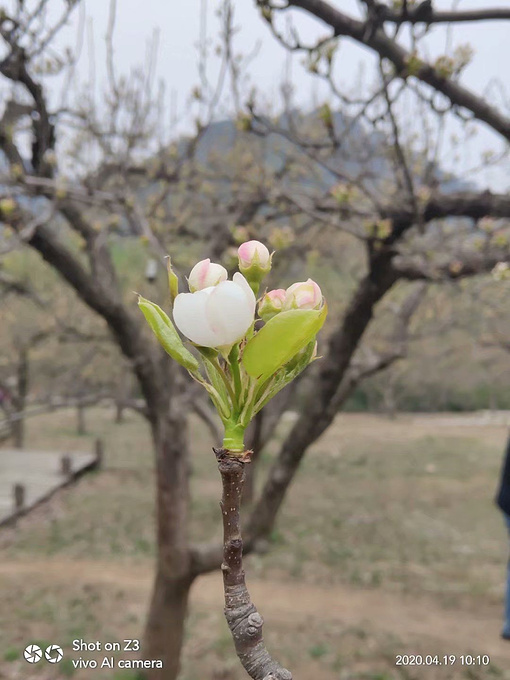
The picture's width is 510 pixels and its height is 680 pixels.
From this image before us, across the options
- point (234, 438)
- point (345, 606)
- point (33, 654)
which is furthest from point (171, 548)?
point (234, 438)

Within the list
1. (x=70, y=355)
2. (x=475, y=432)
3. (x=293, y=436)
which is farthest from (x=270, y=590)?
(x=475, y=432)

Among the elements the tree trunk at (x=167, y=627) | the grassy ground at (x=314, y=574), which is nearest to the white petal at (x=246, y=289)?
the tree trunk at (x=167, y=627)

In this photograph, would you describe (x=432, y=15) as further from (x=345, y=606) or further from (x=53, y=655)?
(x=345, y=606)

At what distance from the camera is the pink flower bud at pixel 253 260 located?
0.73 m

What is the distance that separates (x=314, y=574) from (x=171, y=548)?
13.4ft

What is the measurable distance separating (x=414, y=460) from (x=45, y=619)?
10.6 meters

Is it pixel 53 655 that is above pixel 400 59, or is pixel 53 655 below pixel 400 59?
below

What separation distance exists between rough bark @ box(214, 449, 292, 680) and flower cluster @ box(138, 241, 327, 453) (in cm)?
3

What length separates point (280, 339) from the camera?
2.12 ft

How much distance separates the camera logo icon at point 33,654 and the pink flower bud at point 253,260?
505 cm

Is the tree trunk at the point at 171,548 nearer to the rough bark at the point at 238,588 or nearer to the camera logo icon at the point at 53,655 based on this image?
the camera logo icon at the point at 53,655

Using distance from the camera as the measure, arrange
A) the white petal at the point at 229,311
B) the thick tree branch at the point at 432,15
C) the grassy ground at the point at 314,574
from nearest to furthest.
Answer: the white petal at the point at 229,311 < the thick tree branch at the point at 432,15 < the grassy ground at the point at 314,574

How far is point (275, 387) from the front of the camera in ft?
2.33

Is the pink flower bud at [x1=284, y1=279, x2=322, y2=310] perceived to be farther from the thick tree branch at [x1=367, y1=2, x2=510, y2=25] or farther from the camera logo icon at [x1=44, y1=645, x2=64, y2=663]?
the camera logo icon at [x1=44, y1=645, x2=64, y2=663]
